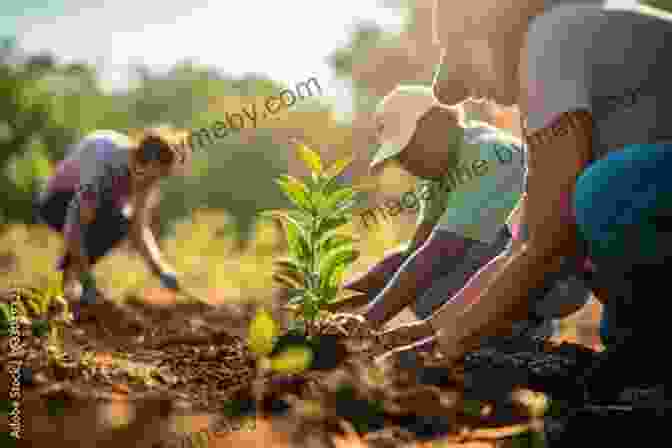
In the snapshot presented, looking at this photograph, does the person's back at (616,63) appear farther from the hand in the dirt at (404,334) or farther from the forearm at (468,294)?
the hand in the dirt at (404,334)

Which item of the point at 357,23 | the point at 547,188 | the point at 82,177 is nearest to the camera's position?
the point at 547,188

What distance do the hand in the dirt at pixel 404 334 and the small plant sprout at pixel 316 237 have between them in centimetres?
22

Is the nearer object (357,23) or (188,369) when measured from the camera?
(188,369)

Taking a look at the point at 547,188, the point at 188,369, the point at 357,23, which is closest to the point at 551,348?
the point at 547,188

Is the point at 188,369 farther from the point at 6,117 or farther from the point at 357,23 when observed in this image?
the point at 357,23

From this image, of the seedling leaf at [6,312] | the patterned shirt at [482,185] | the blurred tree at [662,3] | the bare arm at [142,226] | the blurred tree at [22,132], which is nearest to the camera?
the seedling leaf at [6,312]

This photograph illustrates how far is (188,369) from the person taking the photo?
207 centimetres

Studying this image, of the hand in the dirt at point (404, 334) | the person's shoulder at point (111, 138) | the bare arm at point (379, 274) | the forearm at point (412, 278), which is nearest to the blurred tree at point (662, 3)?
the bare arm at point (379, 274)

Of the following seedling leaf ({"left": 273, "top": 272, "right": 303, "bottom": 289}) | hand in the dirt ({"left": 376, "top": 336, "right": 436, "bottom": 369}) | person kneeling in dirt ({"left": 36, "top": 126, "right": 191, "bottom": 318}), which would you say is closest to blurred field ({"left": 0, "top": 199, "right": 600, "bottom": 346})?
person kneeling in dirt ({"left": 36, "top": 126, "right": 191, "bottom": 318})

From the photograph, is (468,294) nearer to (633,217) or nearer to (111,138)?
(633,217)

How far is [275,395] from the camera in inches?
56.7

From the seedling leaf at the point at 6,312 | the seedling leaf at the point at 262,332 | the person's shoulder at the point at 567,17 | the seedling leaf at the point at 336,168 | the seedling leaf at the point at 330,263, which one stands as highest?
the person's shoulder at the point at 567,17

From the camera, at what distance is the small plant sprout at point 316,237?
210cm

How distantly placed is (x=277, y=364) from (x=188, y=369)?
84 centimetres
